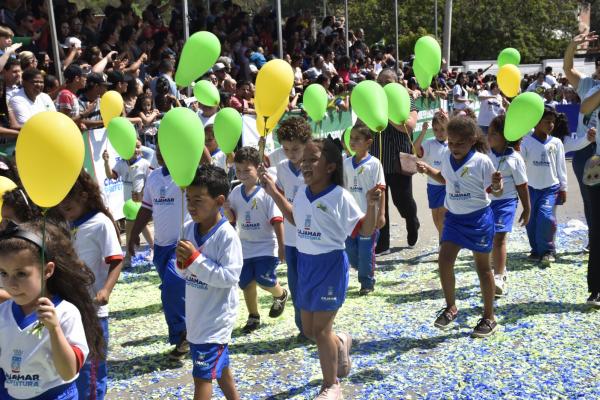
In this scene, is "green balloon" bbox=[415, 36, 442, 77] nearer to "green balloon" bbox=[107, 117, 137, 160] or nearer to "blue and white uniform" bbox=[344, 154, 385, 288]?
"blue and white uniform" bbox=[344, 154, 385, 288]

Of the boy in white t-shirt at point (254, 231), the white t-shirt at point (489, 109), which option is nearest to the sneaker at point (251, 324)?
the boy in white t-shirt at point (254, 231)

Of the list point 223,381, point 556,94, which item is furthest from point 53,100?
point 556,94

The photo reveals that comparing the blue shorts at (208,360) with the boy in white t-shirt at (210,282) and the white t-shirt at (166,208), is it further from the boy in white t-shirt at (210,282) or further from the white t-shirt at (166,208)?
the white t-shirt at (166,208)

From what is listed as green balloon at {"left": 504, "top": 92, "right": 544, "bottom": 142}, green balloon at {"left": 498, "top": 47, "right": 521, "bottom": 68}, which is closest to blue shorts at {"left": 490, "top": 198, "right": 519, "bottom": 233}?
green balloon at {"left": 504, "top": 92, "right": 544, "bottom": 142}

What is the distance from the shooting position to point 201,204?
4223 millimetres

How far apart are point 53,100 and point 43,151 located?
674 cm

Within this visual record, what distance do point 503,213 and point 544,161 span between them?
147 centimetres

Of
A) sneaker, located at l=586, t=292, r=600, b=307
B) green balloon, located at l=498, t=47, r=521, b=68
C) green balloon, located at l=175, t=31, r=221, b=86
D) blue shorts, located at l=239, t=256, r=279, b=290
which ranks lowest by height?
sneaker, located at l=586, t=292, r=600, b=307

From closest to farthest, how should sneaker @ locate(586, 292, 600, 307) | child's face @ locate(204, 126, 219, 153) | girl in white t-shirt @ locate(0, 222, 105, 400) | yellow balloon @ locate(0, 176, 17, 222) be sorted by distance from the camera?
1. girl in white t-shirt @ locate(0, 222, 105, 400)
2. yellow balloon @ locate(0, 176, 17, 222)
3. sneaker @ locate(586, 292, 600, 307)
4. child's face @ locate(204, 126, 219, 153)

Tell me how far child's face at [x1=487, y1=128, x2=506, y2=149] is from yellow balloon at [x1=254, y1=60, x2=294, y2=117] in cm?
249

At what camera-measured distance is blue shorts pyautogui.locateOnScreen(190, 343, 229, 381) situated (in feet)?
13.5

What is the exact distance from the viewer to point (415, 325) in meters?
6.26

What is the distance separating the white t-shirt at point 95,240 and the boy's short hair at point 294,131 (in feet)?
6.16

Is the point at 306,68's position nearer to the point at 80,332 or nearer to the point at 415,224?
the point at 415,224
